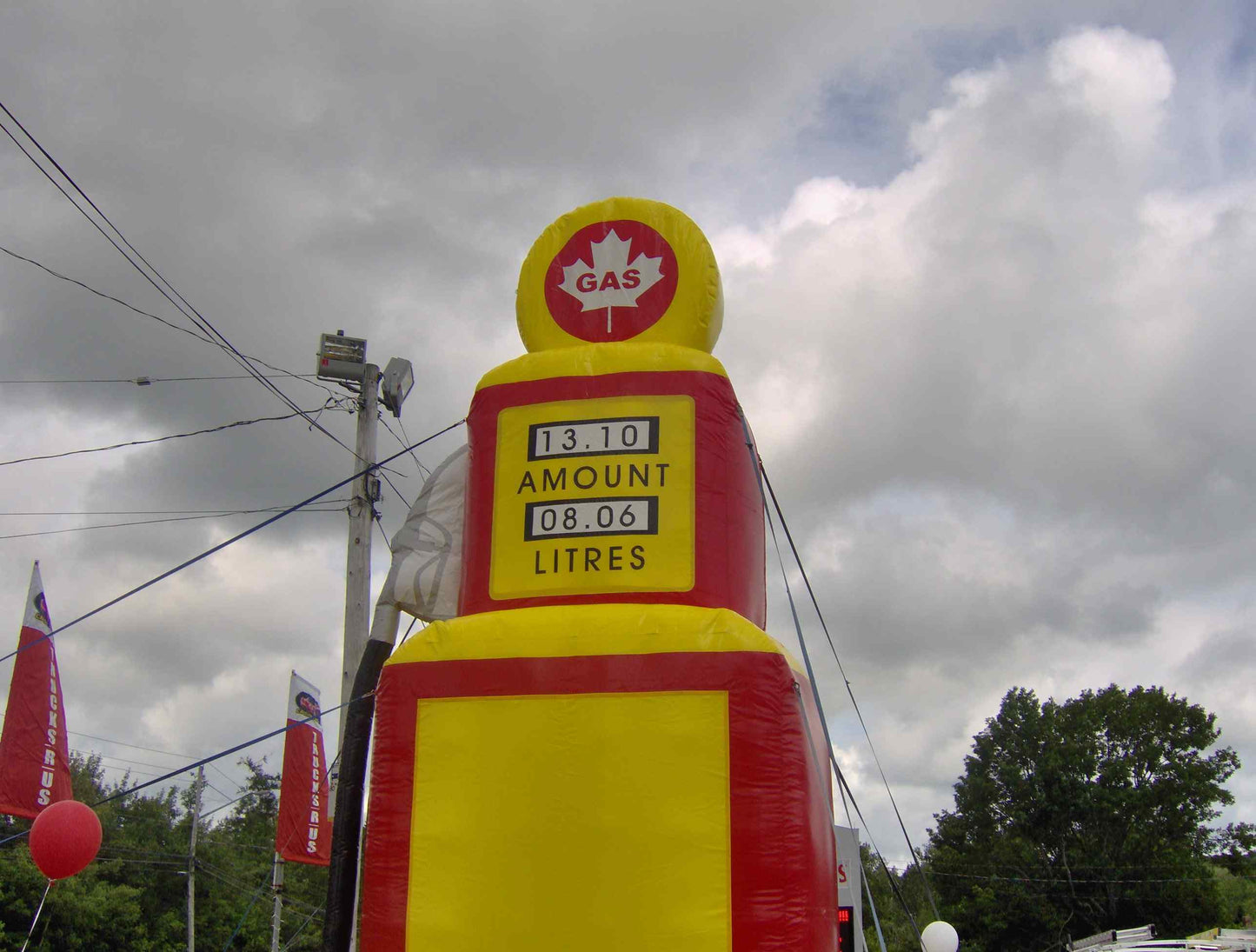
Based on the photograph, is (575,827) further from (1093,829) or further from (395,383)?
(1093,829)

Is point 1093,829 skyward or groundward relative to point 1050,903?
skyward

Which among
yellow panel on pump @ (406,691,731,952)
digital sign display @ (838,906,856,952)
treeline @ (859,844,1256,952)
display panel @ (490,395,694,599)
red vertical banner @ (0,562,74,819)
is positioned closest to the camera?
yellow panel on pump @ (406,691,731,952)

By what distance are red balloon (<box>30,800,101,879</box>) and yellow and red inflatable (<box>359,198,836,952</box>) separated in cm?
219

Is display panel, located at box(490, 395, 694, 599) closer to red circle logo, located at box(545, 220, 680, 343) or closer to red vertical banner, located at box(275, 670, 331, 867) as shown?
red circle logo, located at box(545, 220, 680, 343)

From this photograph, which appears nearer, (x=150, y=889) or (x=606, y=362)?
(x=606, y=362)

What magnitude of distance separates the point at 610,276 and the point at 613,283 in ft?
0.14

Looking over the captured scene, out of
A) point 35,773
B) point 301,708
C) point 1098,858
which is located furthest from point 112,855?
point 1098,858

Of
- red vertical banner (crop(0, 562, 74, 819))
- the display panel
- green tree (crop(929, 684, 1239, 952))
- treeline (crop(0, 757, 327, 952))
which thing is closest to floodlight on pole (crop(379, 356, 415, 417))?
red vertical banner (crop(0, 562, 74, 819))

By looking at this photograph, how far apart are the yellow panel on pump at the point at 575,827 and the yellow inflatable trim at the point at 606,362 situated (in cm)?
192

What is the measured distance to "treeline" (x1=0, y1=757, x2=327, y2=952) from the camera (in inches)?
945

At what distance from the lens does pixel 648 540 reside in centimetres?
625

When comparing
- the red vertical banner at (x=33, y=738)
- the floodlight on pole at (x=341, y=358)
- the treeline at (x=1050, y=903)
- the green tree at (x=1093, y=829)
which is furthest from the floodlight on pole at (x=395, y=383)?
the green tree at (x=1093, y=829)

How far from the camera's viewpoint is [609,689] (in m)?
5.78

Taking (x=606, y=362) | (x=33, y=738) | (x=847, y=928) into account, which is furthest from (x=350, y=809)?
(x=33, y=738)
